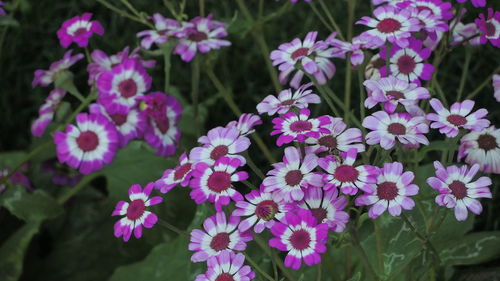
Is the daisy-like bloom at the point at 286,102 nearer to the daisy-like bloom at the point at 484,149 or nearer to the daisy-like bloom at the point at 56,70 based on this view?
the daisy-like bloom at the point at 484,149

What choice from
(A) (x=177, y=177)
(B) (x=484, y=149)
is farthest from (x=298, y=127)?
(B) (x=484, y=149)

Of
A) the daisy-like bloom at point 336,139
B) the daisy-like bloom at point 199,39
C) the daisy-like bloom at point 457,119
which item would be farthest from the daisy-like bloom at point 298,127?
the daisy-like bloom at point 199,39

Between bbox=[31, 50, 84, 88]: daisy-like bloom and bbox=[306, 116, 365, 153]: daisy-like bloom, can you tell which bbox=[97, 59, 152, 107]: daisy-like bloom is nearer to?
→ bbox=[31, 50, 84, 88]: daisy-like bloom

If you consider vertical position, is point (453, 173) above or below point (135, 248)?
above

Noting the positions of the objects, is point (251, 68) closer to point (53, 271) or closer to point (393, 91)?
point (53, 271)

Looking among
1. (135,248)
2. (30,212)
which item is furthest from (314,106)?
(30,212)

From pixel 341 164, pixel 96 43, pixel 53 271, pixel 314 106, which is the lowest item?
pixel 53 271

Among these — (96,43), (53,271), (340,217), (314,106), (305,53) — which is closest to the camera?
(340,217)

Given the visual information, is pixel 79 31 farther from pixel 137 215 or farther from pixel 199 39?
pixel 137 215

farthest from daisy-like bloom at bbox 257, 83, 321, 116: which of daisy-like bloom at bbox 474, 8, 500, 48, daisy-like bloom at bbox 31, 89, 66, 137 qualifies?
daisy-like bloom at bbox 31, 89, 66, 137
